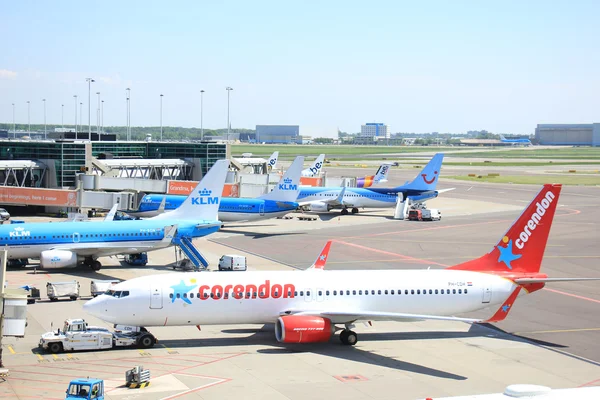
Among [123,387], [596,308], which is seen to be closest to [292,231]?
[596,308]

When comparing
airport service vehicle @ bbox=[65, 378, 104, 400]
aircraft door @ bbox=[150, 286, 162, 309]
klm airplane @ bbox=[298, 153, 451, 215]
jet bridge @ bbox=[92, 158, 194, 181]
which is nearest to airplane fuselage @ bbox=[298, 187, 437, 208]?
klm airplane @ bbox=[298, 153, 451, 215]

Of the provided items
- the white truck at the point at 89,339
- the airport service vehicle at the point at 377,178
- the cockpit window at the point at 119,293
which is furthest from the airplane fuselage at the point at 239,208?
the airport service vehicle at the point at 377,178

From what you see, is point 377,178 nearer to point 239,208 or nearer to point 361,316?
point 239,208

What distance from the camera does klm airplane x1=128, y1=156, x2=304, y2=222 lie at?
81000 millimetres

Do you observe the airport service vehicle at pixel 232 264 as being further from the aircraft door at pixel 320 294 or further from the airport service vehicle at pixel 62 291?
the aircraft door at pixel 320 294

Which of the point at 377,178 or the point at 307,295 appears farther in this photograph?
the point at 377,178

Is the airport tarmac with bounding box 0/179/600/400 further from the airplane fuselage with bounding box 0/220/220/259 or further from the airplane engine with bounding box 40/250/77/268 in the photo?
the airplane fuselage with bounding box 0/220/220/259

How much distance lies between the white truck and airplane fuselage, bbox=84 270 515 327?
2.50 ft

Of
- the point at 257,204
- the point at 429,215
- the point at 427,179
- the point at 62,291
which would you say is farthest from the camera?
the point at 427,179

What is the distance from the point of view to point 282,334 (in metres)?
36.2

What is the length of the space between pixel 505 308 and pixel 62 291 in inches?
1053

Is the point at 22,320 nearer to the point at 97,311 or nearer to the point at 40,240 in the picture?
the point at 97,311

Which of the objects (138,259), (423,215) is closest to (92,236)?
(138,259)

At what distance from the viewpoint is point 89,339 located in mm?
36156
